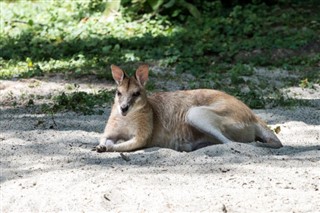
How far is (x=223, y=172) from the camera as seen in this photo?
6.07 m

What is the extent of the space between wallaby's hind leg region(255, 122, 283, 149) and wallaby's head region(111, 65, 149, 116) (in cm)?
113

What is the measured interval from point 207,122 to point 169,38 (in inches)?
251

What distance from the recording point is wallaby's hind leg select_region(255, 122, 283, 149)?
7.16 metres

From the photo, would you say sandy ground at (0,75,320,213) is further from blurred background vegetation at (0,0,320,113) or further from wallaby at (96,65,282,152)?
blurred background vegetation at (0,0,320,113)

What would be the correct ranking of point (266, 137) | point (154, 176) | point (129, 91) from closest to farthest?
point (154, 176) < point (129, 91) < point (266, 137)

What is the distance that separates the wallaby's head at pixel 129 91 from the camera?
7.11 m

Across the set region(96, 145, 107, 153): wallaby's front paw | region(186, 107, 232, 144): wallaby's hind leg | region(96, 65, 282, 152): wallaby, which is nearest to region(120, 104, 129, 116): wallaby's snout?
region(96, 65, 282, 152): wallaby

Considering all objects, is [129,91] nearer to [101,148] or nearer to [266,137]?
[101,148]

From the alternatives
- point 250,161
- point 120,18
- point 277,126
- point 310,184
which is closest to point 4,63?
point 120,18

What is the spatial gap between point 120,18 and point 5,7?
270 cm

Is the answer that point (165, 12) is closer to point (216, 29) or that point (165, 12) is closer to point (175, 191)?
point (216, 29)

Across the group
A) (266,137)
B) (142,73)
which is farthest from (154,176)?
(266,137)

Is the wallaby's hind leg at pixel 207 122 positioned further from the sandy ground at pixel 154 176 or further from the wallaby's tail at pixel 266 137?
the wallaby's tail at pixel 266 137

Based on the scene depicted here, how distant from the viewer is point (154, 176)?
594 centimetres
